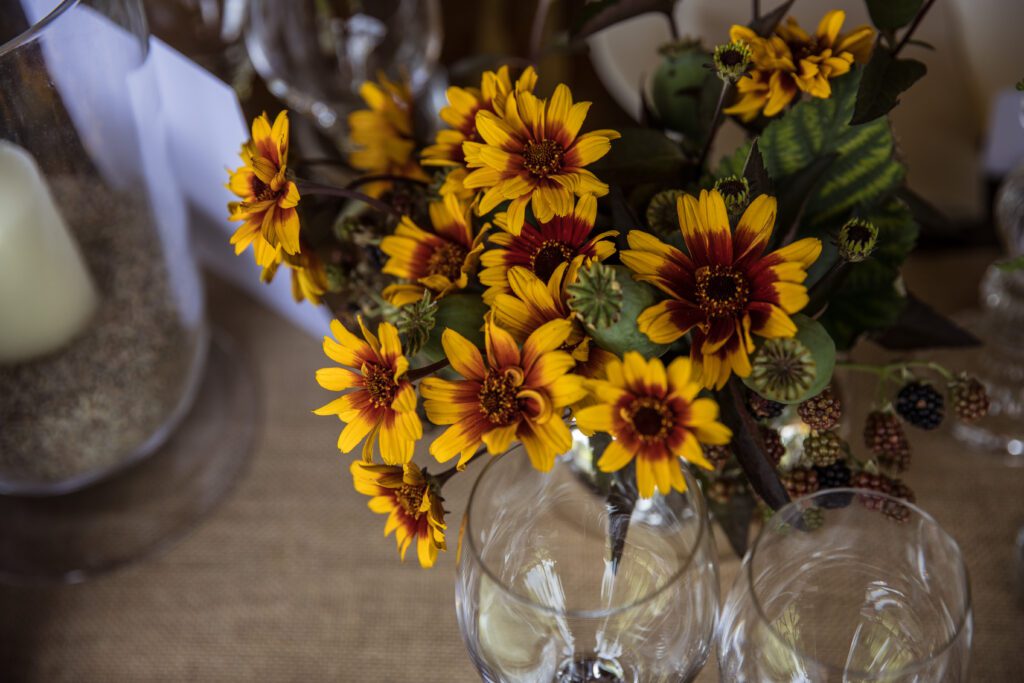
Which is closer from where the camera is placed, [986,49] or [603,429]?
[603,429]

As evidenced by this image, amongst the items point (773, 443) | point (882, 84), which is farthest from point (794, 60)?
point (773, 443)

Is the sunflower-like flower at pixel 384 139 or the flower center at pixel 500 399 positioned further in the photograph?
the sunflower-like flower at pixel 384 139

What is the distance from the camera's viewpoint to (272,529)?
19.7 inches

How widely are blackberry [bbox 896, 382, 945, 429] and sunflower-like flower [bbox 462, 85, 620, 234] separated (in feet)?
0.48

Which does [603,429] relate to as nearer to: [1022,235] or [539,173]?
[539,173]

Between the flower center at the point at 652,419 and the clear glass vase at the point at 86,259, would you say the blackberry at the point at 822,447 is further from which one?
the clear glass vase at the point at 86,259

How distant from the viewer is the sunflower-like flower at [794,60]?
319 millimetres

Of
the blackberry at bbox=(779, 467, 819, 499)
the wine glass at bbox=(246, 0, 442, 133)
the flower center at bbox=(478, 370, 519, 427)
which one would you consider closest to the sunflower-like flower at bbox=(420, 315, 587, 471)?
the flower center at bbox=(478, 370, 519, 427)

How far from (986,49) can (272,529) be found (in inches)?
21.5

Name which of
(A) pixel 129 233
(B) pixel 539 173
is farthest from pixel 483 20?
(B) pixel 539 173

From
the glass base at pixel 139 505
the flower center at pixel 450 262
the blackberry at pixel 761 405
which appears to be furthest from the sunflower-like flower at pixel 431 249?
the glass base at pixel 139 505

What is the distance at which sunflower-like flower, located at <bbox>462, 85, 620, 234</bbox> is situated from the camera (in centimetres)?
29

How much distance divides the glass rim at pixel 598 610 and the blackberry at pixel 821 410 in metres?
0.04

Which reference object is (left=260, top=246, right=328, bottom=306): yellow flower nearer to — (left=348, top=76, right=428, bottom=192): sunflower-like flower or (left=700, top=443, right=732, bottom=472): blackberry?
(left=348, top=76, right=428, bottom=192): sunflower-like flower
